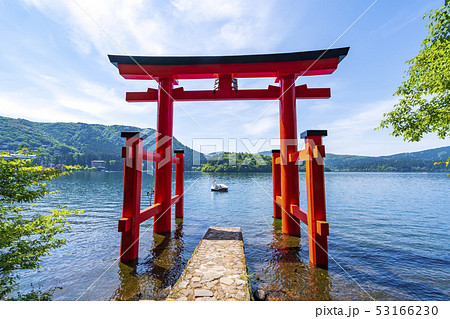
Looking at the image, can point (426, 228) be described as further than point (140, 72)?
Yes

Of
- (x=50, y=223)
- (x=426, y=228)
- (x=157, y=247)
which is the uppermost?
(x=50, y=223)

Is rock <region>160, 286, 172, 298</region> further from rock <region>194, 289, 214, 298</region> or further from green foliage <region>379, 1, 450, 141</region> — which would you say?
green foliage <region>379, 1, 450, 141</region>

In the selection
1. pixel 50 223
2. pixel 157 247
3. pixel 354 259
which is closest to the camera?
pixel 50 223

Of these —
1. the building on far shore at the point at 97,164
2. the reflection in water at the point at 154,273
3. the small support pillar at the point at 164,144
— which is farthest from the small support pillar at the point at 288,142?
the building on far shore at the point at 97,164

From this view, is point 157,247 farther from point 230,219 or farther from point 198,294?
point 230,219

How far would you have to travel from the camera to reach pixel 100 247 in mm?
7199

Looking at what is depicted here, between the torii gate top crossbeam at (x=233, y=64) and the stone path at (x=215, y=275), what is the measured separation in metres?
6.44

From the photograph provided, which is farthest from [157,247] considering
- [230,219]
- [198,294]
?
[230,219]

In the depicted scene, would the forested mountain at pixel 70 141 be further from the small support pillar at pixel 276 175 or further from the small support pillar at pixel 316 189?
the small support pillar at pixel 316 189

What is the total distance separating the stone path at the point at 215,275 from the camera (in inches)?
132

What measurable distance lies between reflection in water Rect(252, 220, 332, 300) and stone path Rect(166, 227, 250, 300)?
0.71 metres

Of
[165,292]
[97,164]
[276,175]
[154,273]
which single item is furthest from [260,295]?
[97,164]

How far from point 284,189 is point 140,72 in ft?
24.0

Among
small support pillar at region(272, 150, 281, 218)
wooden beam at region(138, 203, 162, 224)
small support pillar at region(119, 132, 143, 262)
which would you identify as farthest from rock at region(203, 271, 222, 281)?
small support pillar at region(272, 150, 281, 218)
